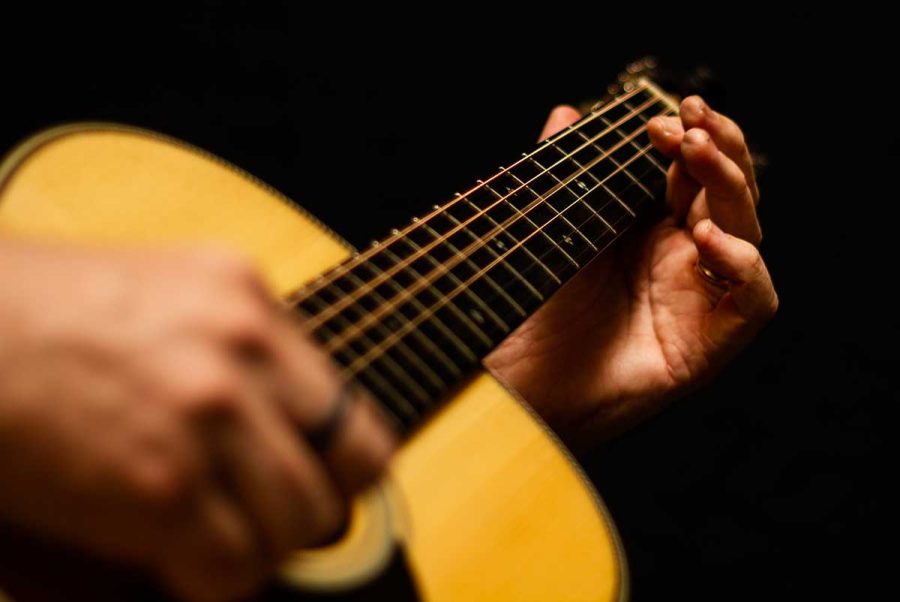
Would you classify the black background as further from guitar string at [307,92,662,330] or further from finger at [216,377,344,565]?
finger at [216,377,344,565]

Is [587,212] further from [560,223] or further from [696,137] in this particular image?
[696,137]

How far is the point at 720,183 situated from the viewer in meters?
0.87

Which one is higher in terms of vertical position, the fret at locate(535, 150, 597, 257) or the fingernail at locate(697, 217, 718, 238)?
the fret at locate(535, 150, 597, 257)

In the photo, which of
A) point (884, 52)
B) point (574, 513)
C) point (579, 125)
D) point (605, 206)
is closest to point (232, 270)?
point (574, 513)

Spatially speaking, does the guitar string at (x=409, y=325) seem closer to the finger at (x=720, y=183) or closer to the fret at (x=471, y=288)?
the fret at (x=471, y=288)

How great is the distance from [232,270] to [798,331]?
158cm

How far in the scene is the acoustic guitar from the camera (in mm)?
472

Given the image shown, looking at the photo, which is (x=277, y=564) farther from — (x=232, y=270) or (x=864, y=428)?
(x=864, y=428)

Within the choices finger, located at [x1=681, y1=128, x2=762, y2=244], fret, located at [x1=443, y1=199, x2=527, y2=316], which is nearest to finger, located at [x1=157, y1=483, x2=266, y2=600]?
fret, located at [x1=443, y1=199, x2=527, y2=316]

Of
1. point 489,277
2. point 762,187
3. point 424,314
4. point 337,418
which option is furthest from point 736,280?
point 762,187

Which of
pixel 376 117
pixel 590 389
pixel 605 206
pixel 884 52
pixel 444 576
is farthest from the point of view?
pixel 884 52

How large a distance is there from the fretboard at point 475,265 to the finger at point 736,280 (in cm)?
10

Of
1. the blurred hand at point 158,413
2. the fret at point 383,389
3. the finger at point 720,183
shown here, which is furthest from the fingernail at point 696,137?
the blurred hand at point 158,413

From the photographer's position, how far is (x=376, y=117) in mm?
1365
